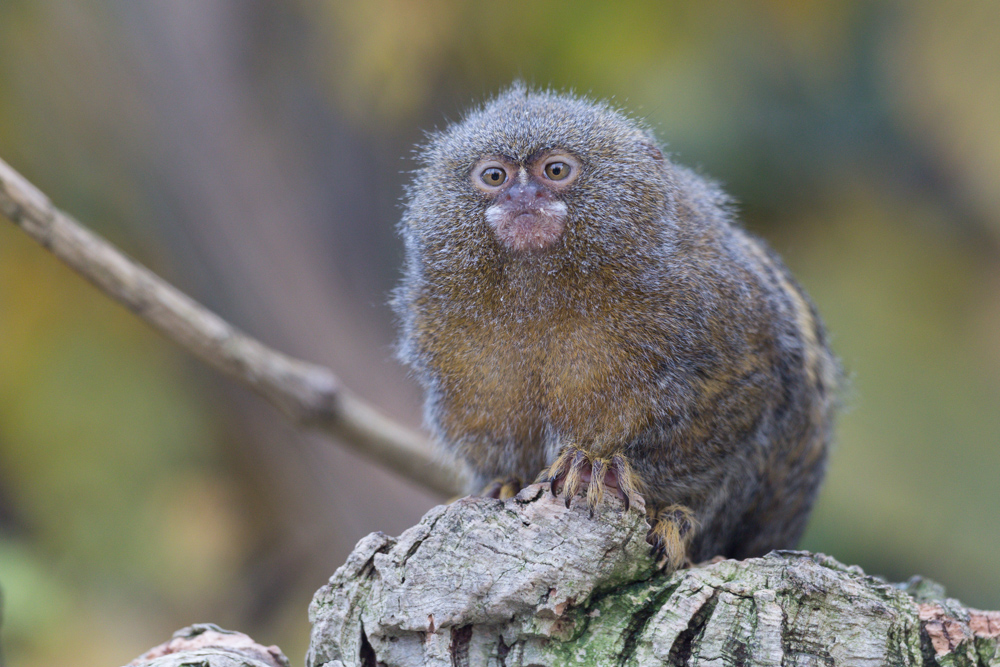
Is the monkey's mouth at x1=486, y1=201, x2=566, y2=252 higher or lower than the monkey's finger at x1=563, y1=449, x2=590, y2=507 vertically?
higher

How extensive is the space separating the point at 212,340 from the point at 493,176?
1.24 metres

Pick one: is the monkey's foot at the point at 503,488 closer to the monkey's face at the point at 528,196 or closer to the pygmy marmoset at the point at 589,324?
the pygmy marmoset at the point at 589,324

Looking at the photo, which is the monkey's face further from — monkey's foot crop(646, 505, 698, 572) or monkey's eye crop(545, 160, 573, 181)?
monkey's foot crop(646, 505, 698, 572)

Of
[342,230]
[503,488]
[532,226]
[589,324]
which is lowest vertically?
[503,488]

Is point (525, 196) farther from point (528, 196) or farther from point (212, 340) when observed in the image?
point (212, 340)

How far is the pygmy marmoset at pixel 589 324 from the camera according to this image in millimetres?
2340

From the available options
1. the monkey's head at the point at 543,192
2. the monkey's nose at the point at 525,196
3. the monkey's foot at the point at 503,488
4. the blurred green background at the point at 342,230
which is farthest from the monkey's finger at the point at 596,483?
the blurred green background at the point at 342,230

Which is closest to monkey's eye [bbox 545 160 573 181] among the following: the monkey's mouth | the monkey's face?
the monkey's face

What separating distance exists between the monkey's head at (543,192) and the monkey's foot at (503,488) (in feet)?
2.03

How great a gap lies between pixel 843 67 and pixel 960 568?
9.86ft

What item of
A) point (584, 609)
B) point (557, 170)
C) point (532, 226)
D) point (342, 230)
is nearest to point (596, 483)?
point (584, 609)

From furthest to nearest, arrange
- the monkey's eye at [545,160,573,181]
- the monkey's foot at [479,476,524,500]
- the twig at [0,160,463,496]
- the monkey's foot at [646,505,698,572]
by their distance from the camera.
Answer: the twig at [0,160,463,496]
the monkey's foot at [479,476,524,500]
the monkey's eye at [545,160,573,181]
the monkey's foot at [646,505,698,572]

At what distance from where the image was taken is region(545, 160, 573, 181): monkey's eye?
2403 mm

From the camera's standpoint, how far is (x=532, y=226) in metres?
2.30
